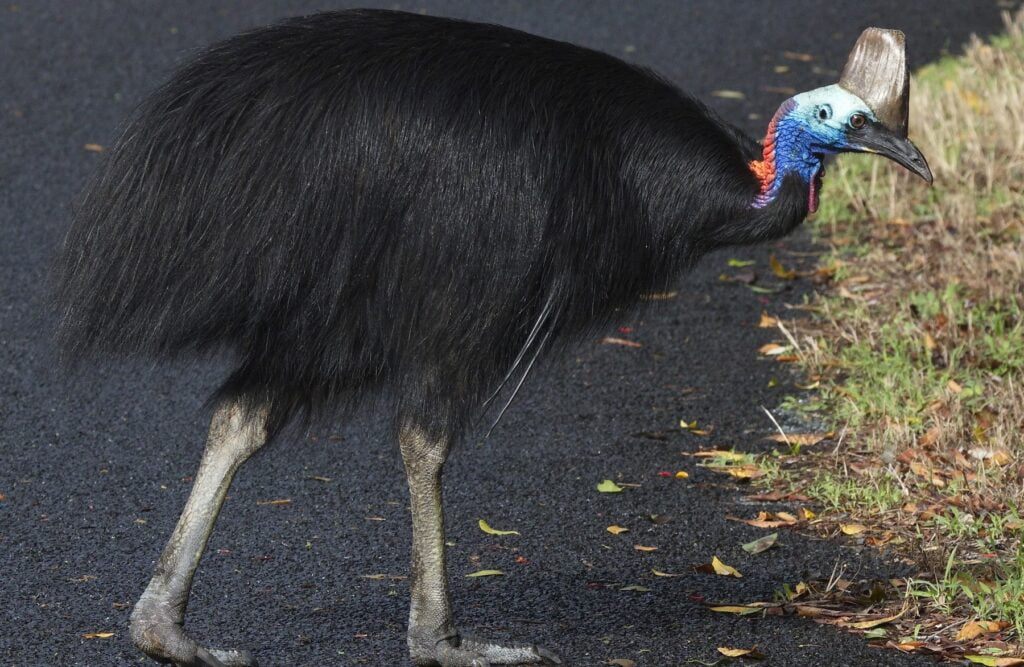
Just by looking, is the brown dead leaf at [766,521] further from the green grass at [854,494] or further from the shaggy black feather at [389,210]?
the shaggy black feather at [389,210]

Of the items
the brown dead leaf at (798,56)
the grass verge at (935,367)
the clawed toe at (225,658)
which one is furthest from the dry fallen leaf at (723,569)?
the brown dead leaf at (798,56)

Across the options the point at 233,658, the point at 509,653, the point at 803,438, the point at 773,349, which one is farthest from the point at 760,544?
the point at 233,658

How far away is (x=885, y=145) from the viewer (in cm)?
402

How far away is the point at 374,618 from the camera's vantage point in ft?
14.2

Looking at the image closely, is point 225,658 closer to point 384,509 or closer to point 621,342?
point 384,509

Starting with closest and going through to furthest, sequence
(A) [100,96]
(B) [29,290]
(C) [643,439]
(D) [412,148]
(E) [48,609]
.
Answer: (D) [412,148], (E) [48,609], (C) [643,439], (B) [29,290], (A) [100,96]

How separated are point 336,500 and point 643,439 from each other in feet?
3.76

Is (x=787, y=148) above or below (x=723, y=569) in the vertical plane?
above

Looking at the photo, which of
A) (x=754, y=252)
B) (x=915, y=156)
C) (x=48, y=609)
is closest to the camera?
(x=915, y=156)

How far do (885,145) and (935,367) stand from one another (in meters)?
2.06

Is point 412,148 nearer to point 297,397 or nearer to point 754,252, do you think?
point 297,397

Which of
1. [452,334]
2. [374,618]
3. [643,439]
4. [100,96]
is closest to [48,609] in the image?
[374,618]

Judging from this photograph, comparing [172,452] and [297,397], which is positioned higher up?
[297,397]

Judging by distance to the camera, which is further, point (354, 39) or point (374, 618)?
point (374, 618)
